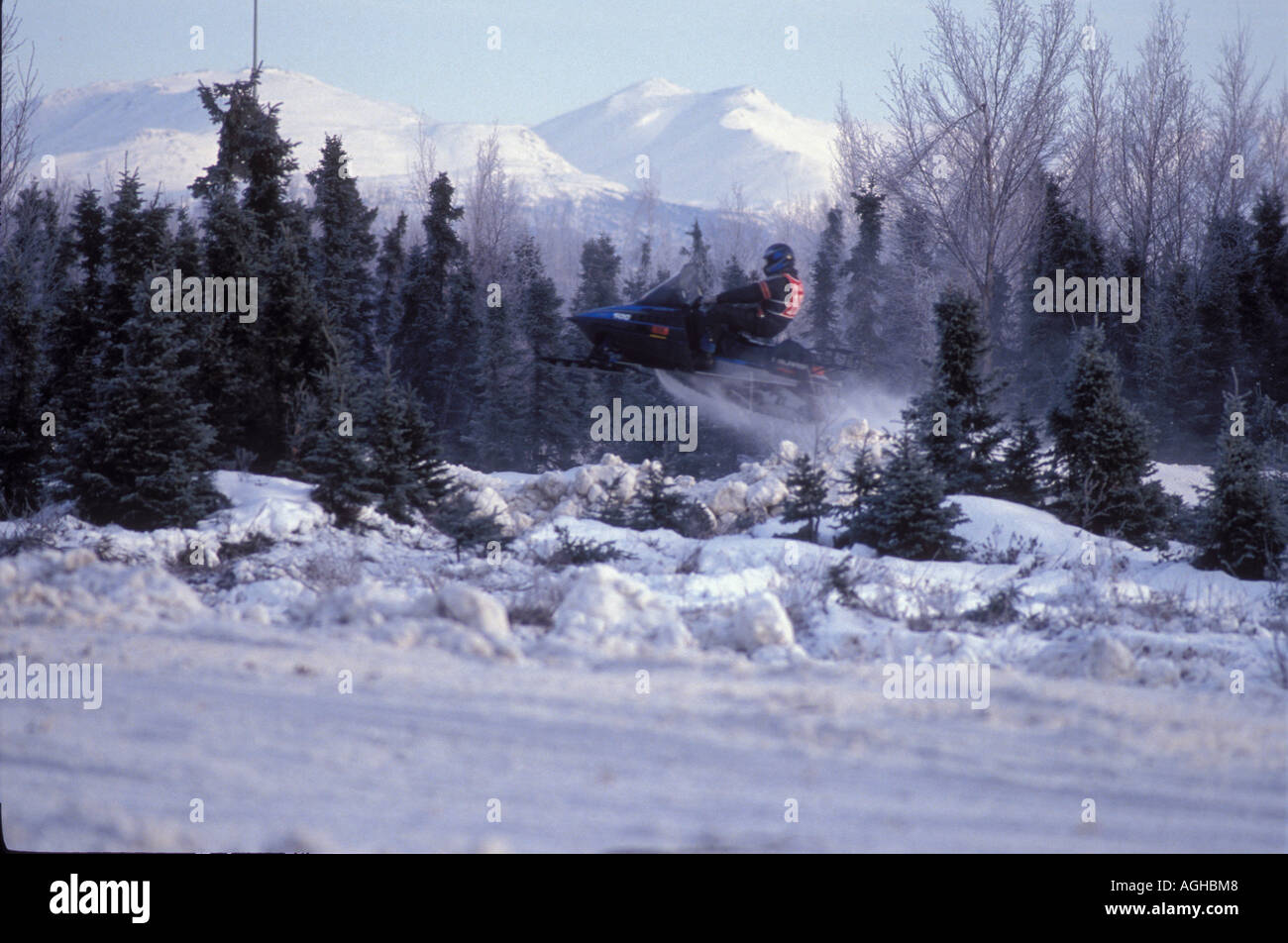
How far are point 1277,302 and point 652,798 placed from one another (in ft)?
99.8

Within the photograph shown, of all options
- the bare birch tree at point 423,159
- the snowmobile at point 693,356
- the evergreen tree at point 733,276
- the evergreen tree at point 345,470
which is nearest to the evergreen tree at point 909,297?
the evergreen tree at point 733,276

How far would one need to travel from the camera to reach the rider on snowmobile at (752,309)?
56.0 feet

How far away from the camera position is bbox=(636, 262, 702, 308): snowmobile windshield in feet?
56.4

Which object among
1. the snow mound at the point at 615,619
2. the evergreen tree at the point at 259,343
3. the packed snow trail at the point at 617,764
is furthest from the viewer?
the evergreen tree at the point at 259,343

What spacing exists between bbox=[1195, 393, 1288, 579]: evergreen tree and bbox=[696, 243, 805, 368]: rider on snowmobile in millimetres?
9052

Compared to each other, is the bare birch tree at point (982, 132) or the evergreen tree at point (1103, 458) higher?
the bare birch tree at point (982, 132)

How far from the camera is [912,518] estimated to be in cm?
859

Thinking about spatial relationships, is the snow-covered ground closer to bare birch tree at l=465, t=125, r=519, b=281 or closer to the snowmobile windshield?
the snowmobile windshield

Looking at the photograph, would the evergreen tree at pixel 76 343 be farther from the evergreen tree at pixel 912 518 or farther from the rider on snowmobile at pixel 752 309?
the rider on snowmobile at pixel 752 309

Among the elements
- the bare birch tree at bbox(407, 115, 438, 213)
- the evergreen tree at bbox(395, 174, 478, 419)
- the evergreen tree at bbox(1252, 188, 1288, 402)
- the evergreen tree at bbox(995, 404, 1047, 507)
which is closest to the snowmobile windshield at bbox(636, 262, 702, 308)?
the evergreen tree at bbox(995, 404, 1047, 507)

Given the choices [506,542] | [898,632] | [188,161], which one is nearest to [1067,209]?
[188,161]

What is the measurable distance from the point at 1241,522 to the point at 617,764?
7.88 metres

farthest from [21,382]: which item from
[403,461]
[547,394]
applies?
[547,394]
